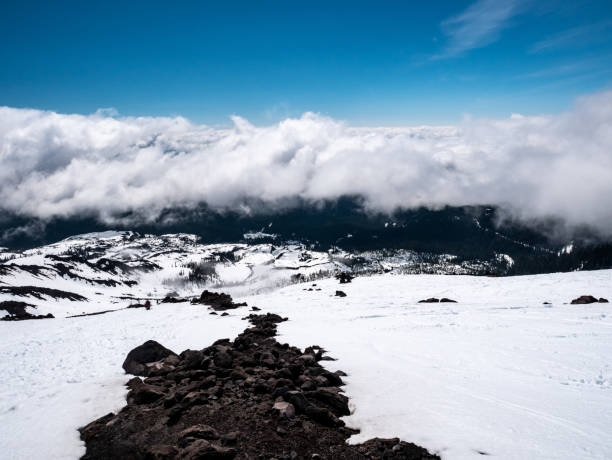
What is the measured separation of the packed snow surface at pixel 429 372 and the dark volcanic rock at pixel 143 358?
0.61 meters

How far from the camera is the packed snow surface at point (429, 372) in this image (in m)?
7.95

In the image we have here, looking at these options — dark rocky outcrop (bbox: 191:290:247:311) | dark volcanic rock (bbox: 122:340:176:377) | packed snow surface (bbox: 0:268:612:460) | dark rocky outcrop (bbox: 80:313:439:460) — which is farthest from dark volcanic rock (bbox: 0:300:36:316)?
dark rocky outcrop (bbox: 80:313:439:460)

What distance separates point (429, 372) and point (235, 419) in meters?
7.82

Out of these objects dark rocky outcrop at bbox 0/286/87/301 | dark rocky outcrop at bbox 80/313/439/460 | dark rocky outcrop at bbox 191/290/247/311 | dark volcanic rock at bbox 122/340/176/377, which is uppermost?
dark rocky outcrop at bbox 80/313/439/460

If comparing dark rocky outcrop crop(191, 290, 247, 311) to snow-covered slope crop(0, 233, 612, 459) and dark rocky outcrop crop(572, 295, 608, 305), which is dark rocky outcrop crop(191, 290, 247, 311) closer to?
snow-covered slope crop(0, 233, 612, 459)

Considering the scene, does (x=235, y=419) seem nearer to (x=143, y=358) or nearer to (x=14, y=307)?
(x=143, y=358)

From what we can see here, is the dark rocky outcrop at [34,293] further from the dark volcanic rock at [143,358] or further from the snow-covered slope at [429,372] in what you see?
the dark volcanic rock at [143,358]

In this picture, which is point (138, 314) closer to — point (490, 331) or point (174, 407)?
point (174, 407)

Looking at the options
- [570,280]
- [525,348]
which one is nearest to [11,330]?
[525,348]

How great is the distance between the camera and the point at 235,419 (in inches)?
352

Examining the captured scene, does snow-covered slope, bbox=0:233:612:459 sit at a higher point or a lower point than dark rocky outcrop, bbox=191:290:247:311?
Result: higher

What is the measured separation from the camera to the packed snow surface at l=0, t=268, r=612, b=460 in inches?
313

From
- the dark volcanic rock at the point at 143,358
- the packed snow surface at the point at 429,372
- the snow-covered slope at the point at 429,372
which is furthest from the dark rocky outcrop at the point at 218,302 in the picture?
the dark volcanic rock at the point at 143,358

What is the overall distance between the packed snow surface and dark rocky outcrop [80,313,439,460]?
0.71 metres
